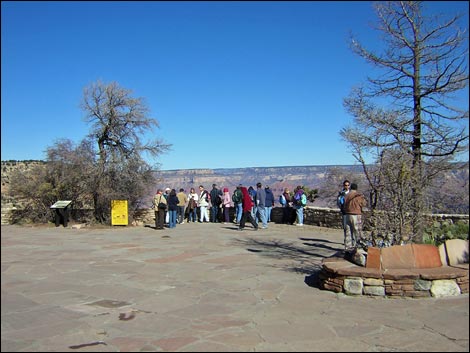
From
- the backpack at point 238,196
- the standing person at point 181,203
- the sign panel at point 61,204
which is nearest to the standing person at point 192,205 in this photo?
the standing person at point 181,203

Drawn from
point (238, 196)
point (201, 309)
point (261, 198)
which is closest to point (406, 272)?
point (201, 309)

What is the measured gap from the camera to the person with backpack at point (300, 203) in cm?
1744

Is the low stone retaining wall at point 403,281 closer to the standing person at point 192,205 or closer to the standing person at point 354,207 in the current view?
the standing person at point 354,207

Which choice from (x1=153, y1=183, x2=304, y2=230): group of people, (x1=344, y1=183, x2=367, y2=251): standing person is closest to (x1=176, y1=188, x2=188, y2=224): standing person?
→ (x1=153, y1=183, x2=304, y2=230): group of people

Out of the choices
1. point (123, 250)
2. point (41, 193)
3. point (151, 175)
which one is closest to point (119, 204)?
point (151, 175)

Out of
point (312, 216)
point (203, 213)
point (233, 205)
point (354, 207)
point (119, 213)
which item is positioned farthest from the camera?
point (233, 205)

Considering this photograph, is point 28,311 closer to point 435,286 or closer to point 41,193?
point 435,286

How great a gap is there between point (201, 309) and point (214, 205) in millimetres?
14715

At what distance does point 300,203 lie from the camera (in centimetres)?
1753

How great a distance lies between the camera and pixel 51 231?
16094 mm

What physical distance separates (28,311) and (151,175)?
509 inches

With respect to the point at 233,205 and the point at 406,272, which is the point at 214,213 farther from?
the point at 406,272

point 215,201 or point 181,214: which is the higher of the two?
point 215,201

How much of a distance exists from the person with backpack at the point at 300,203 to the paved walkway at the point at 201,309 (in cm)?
730
